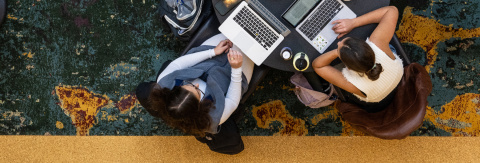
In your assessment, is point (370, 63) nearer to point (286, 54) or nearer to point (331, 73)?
point (331, 73)

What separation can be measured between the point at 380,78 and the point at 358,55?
0.75ft

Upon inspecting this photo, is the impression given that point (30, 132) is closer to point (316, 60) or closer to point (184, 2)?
point (184, 2)

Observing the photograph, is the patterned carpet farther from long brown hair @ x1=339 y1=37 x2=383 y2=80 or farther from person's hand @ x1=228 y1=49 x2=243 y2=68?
long brown hair @ x1=339 y1=37 x2=383 y2=80

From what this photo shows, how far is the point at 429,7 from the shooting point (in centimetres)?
225

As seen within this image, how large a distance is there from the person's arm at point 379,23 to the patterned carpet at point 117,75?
2.15 ft

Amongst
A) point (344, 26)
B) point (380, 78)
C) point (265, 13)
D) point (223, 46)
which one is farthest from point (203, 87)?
point (380, 78)

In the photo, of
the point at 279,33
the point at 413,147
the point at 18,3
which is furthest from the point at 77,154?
the point at 413,147

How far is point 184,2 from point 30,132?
1.52 m

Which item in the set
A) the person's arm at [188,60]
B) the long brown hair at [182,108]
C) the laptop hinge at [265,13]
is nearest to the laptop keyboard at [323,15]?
the laptop hinge at [265,13]

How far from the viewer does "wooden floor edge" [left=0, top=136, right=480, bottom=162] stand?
231 cm

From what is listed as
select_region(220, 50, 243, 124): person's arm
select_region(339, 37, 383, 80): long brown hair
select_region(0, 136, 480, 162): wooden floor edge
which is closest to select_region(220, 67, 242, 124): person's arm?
select_region(220, 50, 243, 124): person's arm

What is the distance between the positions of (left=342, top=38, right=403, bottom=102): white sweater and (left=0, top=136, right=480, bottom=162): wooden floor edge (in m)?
0.74

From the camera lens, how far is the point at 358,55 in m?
1.53

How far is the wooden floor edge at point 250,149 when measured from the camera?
2312mm
